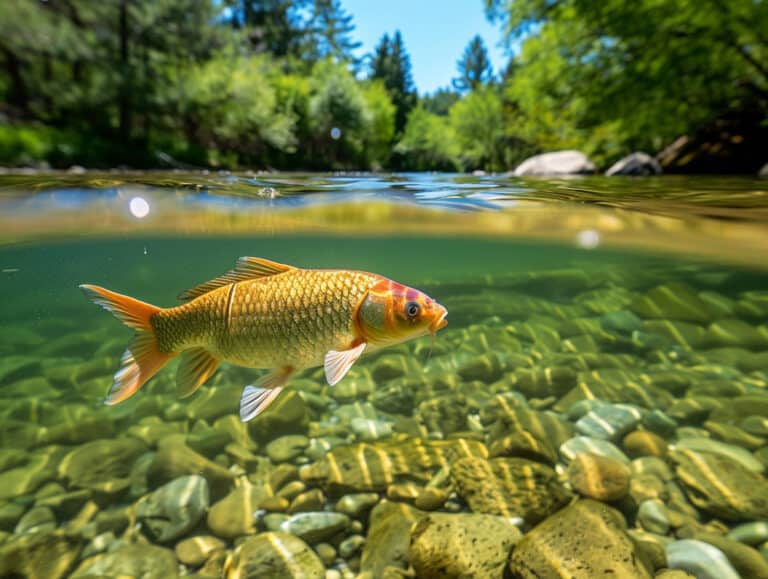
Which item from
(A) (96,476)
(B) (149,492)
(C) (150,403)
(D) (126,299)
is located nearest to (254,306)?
(D) (126,299)

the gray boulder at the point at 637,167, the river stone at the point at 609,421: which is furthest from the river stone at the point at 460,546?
the gray boulder at the point at 637,167

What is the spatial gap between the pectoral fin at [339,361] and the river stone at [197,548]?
10.7ft

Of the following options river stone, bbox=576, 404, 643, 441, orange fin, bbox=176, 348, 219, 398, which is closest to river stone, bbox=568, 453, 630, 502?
river stone, bbox=576, 404, 643, 441

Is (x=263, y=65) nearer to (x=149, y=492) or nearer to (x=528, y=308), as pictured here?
(x=528, y=308)

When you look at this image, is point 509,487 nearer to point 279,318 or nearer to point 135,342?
point 279,318

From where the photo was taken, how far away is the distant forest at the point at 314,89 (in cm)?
1642

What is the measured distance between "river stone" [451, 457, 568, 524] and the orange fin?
11.2 ft

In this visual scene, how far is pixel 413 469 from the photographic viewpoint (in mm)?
5516

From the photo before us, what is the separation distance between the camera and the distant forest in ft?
53.9

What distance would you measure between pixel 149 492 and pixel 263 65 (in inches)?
2032

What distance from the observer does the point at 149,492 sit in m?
5.47

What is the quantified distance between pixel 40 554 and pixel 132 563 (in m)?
0.96

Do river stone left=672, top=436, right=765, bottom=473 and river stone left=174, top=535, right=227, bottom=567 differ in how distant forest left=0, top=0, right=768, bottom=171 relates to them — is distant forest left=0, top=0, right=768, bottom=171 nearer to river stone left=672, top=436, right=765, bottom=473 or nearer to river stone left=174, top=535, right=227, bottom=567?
river stone left=672, top=436, right=765, bottom=473

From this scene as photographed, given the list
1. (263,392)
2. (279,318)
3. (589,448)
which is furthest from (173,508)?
(589,448)
